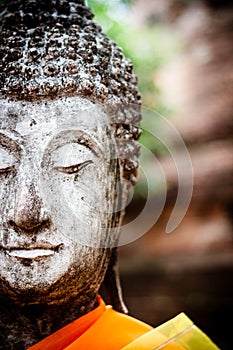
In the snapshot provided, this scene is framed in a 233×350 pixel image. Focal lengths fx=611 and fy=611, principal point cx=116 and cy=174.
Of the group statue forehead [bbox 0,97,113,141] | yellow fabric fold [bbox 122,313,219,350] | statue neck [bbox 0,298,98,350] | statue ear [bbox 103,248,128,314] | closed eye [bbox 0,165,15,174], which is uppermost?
statue forehead [bbox 0,97,113,141]

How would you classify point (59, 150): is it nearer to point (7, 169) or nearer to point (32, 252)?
point (7, 169)

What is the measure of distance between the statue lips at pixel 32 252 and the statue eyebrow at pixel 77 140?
0.28m

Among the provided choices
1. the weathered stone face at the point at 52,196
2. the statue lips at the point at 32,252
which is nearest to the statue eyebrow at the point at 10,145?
the weathered stone face at the point at 52,196

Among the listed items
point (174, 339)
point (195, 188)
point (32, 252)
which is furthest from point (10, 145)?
point (195, 188)

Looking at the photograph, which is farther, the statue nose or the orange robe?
the orange robe

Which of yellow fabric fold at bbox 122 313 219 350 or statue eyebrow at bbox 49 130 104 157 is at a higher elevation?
statue eyebrow at bbox 49 130 104 157

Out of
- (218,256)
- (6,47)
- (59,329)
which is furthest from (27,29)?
(218,256)

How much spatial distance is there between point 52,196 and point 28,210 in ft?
0.29

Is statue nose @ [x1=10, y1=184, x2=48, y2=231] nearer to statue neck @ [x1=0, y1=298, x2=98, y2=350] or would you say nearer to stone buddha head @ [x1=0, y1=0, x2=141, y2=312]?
stone buddha head @ [x1=0, y1=0, x2=141, y2=312]

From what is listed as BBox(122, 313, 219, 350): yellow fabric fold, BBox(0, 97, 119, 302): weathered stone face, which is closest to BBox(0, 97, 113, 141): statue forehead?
BBox(0, 97, 119, 302): weathered stone face

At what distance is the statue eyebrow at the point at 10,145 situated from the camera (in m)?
1.74

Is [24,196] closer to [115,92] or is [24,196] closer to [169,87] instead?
[115,92]

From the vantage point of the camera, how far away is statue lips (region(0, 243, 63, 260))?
1.69 metres

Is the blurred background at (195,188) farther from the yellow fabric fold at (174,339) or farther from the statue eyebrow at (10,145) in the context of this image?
the statue eyebrow at (10,145)
